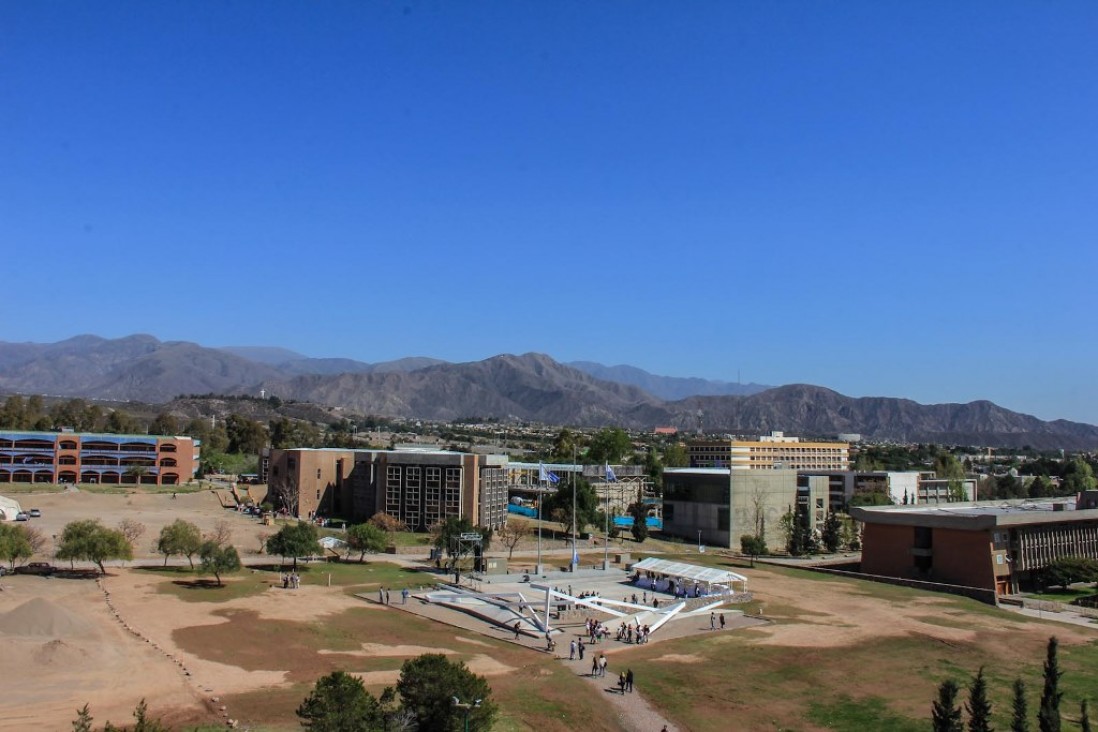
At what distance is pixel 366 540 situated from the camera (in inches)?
2694

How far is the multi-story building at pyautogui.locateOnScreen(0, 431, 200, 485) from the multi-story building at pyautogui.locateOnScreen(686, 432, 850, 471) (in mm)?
100838

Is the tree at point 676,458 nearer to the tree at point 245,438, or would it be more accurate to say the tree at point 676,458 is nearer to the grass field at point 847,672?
the tree at point 245,438

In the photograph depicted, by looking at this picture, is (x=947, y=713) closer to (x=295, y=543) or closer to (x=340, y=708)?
(x=340, y=708)

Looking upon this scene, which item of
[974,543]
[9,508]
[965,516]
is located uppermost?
[965,516]

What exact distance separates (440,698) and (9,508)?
70.7 metres

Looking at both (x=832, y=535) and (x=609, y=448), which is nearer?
(x=832, y=535)

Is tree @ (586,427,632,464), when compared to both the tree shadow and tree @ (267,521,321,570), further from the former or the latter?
the tree shadow

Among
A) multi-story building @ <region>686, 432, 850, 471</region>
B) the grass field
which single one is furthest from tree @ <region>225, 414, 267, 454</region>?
the grass field

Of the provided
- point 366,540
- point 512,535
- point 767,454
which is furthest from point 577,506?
point 767,454

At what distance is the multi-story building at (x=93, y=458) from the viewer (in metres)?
107

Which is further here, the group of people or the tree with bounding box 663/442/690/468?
the tree with bounding box 663/442/690/468

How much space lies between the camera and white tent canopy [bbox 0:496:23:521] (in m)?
76.8

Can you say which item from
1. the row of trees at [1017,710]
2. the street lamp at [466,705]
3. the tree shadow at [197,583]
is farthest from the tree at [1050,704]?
the tree shadow at [197,583]

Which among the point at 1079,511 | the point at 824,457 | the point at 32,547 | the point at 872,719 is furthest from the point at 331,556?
the point at 824,457
